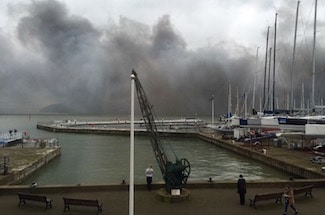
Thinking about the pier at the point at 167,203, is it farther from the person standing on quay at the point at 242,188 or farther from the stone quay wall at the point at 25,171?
the stone quay wall at the point at 25,171

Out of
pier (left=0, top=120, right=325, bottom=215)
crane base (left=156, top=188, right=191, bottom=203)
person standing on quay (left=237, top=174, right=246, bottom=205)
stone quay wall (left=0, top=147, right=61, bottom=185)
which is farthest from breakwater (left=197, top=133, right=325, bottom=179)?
stone quay wall (left=0, top=147, right=61, bottom=185)

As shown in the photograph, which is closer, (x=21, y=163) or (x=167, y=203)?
(x=167, y=203)

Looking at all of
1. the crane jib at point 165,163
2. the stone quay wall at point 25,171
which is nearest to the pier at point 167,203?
the crane jib at point 165,163

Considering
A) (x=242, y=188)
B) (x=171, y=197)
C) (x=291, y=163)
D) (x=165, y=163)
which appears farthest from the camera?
(x=291, y=163)

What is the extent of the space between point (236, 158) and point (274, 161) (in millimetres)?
9573

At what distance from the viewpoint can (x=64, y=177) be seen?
3141cm

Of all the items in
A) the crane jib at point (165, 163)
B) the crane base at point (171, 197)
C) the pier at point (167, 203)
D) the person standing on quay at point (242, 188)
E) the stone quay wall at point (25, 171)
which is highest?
the crane jib at point (165, 163)

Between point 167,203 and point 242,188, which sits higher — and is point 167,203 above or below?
below

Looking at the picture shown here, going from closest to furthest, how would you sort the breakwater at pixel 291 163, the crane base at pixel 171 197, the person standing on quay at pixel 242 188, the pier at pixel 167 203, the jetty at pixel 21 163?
the pier at pixel 167 203
the person standing on quay at pixel 242 188
the crane base at pixel 171 197
the jetty at pixel 21 163
the breakwater at pixel 291 163

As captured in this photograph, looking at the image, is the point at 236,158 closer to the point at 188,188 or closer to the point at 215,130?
the point at 188,188

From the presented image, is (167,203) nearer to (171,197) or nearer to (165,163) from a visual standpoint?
(171,197)

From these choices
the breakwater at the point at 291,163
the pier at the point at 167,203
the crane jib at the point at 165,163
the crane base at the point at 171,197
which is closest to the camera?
the pier at the point at 167,203

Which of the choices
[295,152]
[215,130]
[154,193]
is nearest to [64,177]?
[154,193]

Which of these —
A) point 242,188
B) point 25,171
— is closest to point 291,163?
point 242,188
